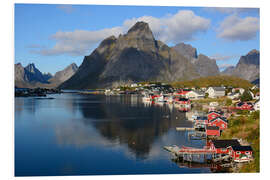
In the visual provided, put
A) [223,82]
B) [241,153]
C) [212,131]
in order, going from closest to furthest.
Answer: [241,153] < [212,131] < [223,82]

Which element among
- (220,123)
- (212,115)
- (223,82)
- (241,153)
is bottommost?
(241,153)

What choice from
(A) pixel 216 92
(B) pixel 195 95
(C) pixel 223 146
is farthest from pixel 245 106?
(B) pixel 195 95

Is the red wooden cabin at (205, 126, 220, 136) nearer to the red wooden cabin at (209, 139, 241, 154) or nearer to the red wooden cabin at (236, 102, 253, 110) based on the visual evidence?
the red wooden cabin at (209, 139, 241, 154)

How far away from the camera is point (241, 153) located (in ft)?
66.8

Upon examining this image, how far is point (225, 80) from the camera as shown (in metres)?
117

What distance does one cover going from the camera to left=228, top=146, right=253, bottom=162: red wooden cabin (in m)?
20.1

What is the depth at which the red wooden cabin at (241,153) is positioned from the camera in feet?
66.1

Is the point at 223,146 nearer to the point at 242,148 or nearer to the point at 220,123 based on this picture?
the point at 242,148

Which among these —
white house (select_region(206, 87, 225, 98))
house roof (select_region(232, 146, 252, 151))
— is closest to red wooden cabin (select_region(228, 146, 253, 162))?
house roof (select_region(232, 146, 252, 151))

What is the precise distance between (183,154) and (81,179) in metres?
8.28

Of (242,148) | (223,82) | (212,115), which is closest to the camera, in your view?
(242,148)

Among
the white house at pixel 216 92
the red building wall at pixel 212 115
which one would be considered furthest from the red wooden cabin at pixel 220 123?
the white house at pixel 216 92

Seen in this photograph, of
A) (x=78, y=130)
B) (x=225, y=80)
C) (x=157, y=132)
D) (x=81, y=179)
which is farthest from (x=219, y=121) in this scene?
(x=225, y=80)

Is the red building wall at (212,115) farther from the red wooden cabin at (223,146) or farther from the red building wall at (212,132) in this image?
the red wooden cabin at (223,146)
